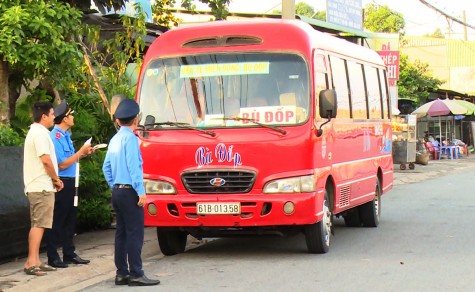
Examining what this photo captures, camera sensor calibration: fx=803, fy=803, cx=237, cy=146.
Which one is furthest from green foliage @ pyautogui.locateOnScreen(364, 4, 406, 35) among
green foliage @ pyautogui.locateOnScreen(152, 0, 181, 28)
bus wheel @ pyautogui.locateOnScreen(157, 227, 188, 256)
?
bus wheel @ pyautogui.locateOnScreen(157, 227, 188, 256)

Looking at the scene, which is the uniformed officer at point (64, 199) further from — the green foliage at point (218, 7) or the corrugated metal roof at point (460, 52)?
the corrugated metal roof at point (460, 52)

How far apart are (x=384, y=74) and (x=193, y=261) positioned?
6.18m

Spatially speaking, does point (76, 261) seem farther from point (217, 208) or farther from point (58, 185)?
point (217, 208)

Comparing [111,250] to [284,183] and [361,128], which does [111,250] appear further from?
[361,128]

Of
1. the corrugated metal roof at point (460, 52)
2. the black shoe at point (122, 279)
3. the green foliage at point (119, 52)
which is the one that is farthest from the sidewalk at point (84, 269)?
the corrugated metal roof at point (460, 52)

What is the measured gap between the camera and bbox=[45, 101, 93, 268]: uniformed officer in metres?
8.72

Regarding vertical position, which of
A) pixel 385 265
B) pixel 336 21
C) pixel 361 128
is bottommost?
pixel 385 265

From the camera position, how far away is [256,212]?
29.1ft

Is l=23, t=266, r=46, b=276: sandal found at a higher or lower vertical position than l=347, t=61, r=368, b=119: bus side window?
lower

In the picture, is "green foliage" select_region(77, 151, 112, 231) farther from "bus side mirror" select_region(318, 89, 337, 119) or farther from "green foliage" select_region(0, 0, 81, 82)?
"bus side mirror" select_region(318, 89, 337, 119)

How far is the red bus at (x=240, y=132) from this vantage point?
8922 mm

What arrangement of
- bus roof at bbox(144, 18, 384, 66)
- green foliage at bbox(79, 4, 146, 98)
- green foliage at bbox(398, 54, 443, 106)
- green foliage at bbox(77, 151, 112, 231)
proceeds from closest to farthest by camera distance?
1. bus roof at bbox(144, 18, 384, 66)
2. green foliage at bbox(77, 151, 112, 231)
3. green foliage at bbox(79, 4, 146, 98)
4. green foliage at bbox(398, 54, 443, 106)

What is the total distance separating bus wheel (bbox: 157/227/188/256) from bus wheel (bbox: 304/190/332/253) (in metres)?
1.68

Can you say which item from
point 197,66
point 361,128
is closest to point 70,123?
point 197,66
